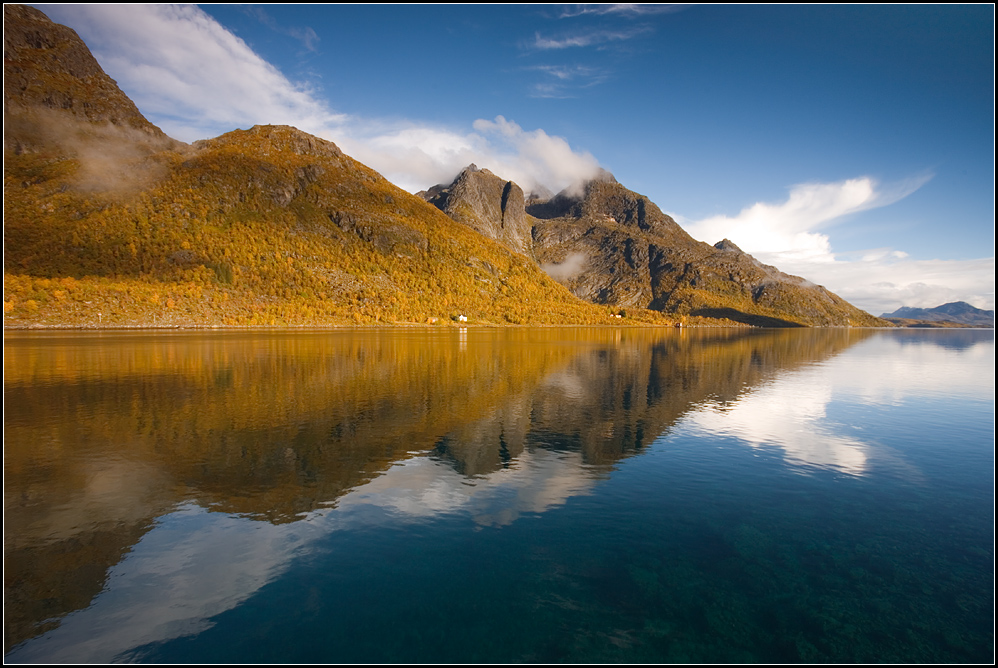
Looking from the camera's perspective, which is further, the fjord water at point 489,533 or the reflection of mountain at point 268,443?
the reflection of mountain at point 268,443

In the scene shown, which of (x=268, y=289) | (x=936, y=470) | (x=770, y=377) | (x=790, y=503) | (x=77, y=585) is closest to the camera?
(x=77, y=585)

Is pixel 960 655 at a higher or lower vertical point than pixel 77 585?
higher

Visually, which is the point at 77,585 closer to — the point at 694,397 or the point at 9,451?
the point at 9,451

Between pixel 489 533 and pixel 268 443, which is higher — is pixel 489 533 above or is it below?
above

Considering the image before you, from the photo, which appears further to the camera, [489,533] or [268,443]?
[268,443]

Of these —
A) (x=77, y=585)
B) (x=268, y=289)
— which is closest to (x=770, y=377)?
(x=77, y=585)
